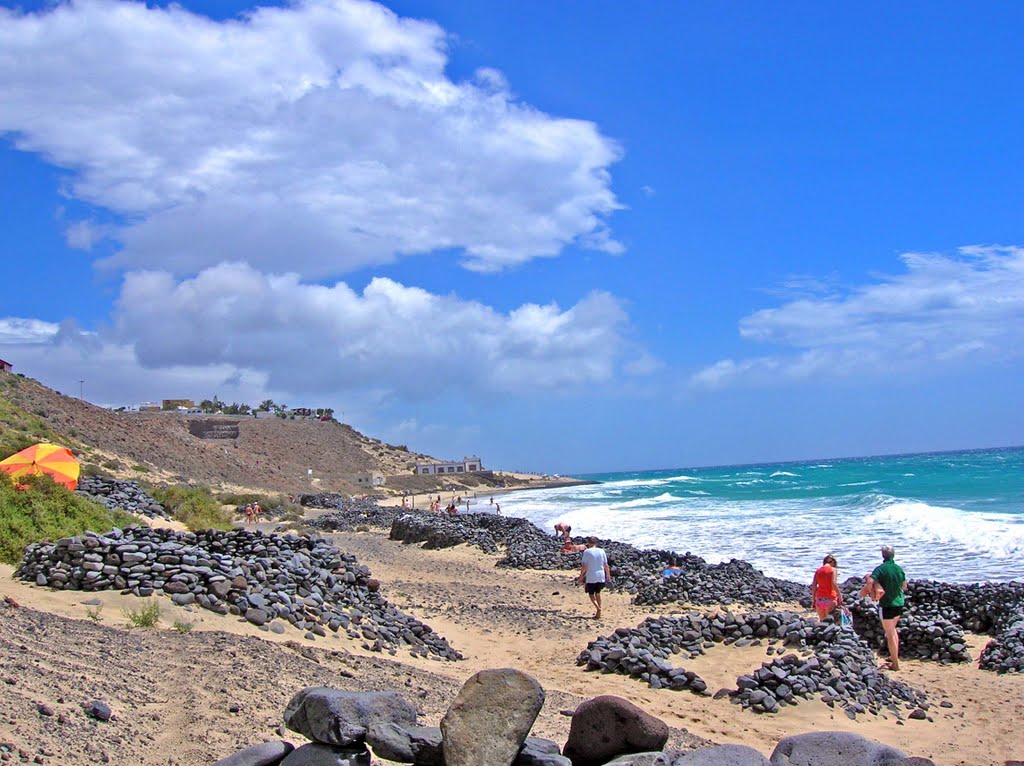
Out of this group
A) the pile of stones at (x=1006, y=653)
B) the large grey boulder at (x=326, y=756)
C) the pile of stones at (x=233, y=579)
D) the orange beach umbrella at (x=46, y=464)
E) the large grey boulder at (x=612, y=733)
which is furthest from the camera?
the orange beach umbrella at (x=46, y=464)

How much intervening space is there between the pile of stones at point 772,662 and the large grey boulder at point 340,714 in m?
5.81

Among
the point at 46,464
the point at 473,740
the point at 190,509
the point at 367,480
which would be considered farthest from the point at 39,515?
the point at 367,480

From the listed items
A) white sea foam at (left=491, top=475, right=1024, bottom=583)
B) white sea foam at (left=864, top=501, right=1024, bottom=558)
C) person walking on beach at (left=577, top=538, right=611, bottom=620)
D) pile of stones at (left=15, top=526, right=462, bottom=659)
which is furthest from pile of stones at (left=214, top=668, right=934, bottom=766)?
white sea foam at (left=864, top=501, right=1024, bottom=558)

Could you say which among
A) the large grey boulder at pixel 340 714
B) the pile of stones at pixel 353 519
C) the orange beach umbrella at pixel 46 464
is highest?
the orange beach umbrella at pixel 46 464

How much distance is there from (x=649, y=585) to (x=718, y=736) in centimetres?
1076

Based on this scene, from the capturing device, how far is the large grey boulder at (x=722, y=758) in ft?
17.3

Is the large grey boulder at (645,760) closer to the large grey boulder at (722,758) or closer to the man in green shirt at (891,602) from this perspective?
the large grey boulder at (722,758)

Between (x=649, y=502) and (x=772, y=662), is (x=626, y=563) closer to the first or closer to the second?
(x=772, y=662)

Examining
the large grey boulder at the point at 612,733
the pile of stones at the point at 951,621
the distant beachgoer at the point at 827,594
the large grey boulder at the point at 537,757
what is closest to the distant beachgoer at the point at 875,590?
the distant beachgoer at the point at 827,594

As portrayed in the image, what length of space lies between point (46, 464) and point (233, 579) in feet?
32.2

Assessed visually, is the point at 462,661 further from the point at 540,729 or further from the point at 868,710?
the point at 868,710

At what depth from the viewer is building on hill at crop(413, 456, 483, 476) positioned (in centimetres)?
10131

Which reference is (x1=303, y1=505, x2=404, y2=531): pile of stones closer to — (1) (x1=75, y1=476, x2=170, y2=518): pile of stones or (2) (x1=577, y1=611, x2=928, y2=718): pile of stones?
(1) (x1=75, y1=476, x2=170, y2=518): pile of stones

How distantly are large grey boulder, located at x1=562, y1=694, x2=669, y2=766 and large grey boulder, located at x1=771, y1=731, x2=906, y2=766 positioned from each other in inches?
31.8
